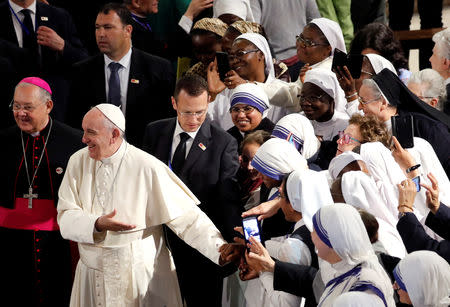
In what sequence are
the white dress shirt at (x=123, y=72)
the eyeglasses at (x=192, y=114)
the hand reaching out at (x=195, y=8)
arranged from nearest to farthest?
the eyeglasses at (x=192, y=114) < the white dress shirt at (x=123, y=72) < the hand reaching out at (x=195, y=8)

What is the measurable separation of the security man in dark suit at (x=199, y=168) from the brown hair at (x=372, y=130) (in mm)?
925

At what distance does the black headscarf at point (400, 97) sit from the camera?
6.23 metres

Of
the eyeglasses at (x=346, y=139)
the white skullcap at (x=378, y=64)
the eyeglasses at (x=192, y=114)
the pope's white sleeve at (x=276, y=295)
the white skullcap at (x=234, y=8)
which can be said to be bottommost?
the pope's white sleeve at (x=276, y=295)

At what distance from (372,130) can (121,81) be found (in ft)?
8.37

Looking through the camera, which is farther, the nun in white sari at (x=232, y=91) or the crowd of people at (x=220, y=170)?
the nun in white sari at (x=232, y=91)

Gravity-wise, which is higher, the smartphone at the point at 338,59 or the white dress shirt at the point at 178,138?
the smartphone at the point at 338,59

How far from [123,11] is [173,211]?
8.27 ft

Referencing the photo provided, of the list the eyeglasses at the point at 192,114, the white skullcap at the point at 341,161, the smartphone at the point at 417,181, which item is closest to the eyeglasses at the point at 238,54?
the eyeglasses at the point at 192,114

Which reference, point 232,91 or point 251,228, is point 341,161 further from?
point 232,91

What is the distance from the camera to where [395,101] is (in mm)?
6273

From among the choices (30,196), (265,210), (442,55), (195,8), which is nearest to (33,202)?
(30,196)

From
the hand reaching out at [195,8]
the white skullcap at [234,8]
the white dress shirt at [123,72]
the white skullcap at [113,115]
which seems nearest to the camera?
the white skullcap at [113,115]

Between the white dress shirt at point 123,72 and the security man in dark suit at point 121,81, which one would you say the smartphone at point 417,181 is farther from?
the white dress shirt at point 123,72

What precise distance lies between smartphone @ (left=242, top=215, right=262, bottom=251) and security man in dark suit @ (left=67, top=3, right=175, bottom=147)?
2.63 meters
